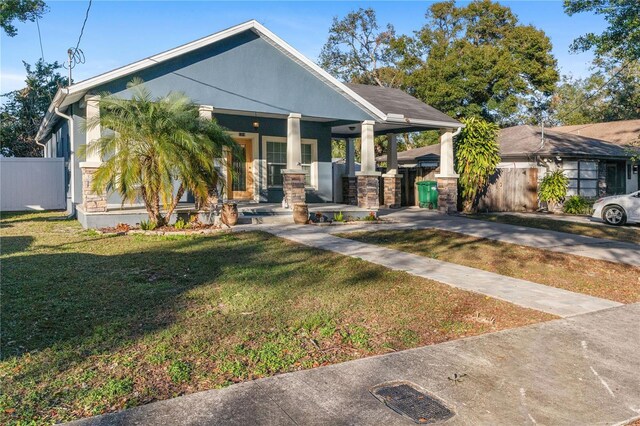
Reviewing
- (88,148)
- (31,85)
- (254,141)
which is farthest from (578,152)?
(31,85)

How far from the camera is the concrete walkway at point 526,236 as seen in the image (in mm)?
10156

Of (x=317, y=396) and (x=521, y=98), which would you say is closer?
(x=317, y=396)

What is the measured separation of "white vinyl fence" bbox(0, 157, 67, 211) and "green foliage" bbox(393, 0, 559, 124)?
22.8m

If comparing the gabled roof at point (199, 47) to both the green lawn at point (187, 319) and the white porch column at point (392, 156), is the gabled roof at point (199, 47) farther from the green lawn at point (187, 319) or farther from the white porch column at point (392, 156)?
the green lawn at point (187, 319)

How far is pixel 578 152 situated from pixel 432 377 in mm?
20443

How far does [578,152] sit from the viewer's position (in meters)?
21.3

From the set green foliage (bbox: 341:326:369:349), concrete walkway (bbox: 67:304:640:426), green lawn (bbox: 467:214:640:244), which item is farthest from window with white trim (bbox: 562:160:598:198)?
green foliage (bbox: 341:326:369:349)

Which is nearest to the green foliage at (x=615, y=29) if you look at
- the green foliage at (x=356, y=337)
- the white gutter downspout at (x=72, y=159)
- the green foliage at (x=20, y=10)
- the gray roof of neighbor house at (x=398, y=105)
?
the gray roof of neighbor house at (x=398, y=105)

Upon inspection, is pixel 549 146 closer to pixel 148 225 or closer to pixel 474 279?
pixel 474 279

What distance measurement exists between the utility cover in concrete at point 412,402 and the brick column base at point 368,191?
1253 cm

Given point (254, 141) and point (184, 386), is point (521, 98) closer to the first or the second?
point (254, 141)

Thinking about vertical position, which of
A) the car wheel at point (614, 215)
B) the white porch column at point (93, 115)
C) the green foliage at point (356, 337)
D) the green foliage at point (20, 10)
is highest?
the green foliage at point (20, 10)

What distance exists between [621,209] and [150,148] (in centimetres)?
1362

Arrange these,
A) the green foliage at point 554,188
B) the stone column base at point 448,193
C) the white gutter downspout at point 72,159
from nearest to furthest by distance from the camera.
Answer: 1. the white gutter downspout at point 72,159
2. the stone column base at point 448,193
3. the green foliage at point 554,188
